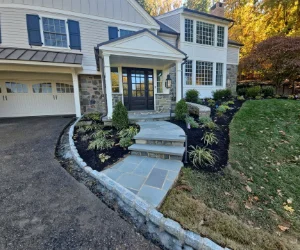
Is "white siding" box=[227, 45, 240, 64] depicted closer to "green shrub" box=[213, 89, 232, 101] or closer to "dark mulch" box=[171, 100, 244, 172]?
"green shrub" box=[213, 89, 232, 101]

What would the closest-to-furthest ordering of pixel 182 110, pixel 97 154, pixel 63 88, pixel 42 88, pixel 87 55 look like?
1. pixel 97 154
2. pixel 182 110
3. pixel 87 55
4. pixel 42 88
5. pixel 63 88

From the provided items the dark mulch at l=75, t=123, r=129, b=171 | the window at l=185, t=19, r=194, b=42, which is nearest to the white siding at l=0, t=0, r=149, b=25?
the window at l=185, t=19, r=194, b=42

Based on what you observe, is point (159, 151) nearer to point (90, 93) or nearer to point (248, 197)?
point (248, 197)

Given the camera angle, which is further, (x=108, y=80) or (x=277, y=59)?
(x=277, y=59)

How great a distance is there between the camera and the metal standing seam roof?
604 centimetres

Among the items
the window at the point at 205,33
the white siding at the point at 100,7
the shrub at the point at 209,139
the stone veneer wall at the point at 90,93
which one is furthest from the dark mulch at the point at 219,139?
the window at the point at 205,33

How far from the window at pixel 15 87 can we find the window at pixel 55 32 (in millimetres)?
2695

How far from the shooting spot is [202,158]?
11.2 feet

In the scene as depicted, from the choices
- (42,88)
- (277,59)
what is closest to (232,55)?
(277,59)

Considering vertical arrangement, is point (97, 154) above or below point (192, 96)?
below

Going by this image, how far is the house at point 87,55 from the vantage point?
619 cm

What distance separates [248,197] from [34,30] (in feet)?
31.4

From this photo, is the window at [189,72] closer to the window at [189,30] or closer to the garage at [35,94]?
the window at [189,30]

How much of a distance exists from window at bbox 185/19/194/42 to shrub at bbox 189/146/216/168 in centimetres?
881
